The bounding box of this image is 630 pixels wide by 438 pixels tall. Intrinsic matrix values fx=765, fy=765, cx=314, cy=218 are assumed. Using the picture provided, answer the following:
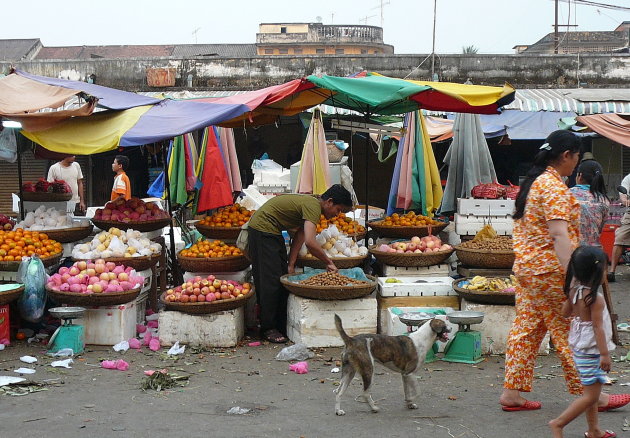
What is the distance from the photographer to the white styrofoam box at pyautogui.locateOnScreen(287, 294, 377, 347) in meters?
7.58

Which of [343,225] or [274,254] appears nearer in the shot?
[274,254]

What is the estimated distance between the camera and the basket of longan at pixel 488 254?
8.02m

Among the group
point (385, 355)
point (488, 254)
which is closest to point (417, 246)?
point (488, 254)

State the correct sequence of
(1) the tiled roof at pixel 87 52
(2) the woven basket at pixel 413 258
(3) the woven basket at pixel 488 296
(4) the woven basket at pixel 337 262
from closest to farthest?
(3) the woven basket at pixel 488 296 → (4) the woven basket at pixel 337 262 → (2) the woven basket at pixel 413 258 → (1) the tiled roof at pixel 87 52

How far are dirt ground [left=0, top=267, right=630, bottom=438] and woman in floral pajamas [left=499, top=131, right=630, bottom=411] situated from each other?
46 centimetres

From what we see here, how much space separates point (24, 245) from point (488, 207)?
534 cm

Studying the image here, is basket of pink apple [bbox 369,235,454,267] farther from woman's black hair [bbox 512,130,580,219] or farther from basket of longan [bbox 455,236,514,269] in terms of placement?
woman's black hair [bbox 512,130,580,219]

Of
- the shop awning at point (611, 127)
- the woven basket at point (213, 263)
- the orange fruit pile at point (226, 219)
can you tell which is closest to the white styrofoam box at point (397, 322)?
the woven basket at point (213, 263)

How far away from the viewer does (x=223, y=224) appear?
9.20 meters

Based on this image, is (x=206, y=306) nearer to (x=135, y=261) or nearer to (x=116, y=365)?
(x=116, y=365)

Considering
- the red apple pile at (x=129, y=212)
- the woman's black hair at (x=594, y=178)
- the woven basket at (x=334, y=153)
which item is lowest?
the red apple pile at (x=129, y=212)

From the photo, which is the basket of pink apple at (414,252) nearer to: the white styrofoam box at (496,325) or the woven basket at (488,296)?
the woven basket at (488,296)

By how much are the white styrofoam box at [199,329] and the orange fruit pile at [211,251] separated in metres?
0.89

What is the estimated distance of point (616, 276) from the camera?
1251 cm
